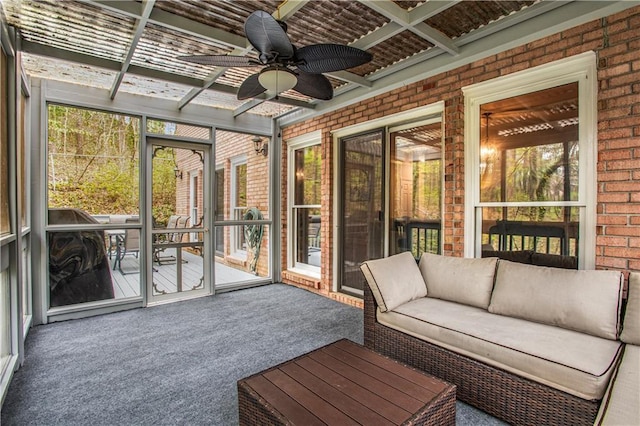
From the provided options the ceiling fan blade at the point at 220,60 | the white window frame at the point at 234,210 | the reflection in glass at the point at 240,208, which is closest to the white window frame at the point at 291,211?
the reflection in glass at the point at 240,208

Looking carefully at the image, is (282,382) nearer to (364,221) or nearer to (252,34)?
(252,34)

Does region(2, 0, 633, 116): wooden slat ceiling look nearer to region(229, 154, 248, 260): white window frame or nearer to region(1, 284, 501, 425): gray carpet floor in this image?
region(229, 154, 248, 260): white window frame

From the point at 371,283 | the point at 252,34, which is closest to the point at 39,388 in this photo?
the point at 371,283

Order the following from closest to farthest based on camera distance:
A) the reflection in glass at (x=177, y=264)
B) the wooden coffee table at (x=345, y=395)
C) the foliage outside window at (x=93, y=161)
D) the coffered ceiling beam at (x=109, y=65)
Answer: the wooden coffee table at (x=345, y=395), the coffered ceiling beam at (x=109, y=65), the foliage outside window at (x=93, y=161), the reflection in glass at (x=177, y=264)

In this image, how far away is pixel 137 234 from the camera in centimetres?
431

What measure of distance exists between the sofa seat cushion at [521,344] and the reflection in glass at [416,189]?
1.18 metres

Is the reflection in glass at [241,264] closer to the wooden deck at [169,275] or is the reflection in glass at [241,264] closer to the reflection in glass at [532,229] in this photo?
the wooden deck at [169,275]

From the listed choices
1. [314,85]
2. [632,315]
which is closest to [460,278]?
[632,315]

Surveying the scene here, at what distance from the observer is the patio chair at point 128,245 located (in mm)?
4184

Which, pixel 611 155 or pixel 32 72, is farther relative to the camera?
pixel 32 72

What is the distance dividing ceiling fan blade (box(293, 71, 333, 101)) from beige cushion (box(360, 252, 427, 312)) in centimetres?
154

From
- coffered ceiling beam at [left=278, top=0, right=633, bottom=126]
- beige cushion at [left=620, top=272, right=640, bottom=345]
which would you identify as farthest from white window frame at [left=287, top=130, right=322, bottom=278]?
beige cushion at [left=620, top=272, right=640, bottom=345]

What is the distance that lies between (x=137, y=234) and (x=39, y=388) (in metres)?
2.27

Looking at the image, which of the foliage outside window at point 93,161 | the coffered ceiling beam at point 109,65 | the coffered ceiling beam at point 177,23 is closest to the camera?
the coffered ceiling beam at point 177,23
